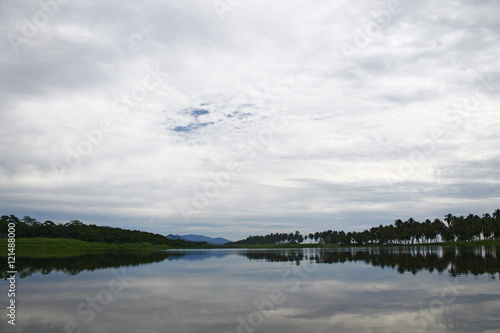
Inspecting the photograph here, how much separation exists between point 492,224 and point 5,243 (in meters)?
197

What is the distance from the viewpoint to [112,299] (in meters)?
23.9

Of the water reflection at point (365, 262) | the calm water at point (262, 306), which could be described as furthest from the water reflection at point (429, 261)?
the calm water at point (262, 306)

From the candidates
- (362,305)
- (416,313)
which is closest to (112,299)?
(362,305)

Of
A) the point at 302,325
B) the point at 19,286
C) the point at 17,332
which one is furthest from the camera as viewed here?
the point at 19,286

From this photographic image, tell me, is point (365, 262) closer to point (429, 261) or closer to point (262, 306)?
point (429, 261)

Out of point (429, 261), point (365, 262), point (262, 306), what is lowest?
point (365, 262)

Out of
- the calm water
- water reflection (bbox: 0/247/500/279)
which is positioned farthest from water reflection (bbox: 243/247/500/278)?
the calm water

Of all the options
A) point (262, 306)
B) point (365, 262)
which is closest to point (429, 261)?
point (365, 262)

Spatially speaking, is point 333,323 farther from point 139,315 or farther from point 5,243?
point 5,243

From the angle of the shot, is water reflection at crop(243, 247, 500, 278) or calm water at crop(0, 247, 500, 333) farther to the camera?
water reflection at crop(243, 247, 500, 278)

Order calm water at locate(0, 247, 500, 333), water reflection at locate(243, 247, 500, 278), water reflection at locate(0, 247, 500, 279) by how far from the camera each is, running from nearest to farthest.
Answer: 1. calm water at locate(0, 247, 500, 333)
2. water reflection at locate(243, 247, 500, 278)
3. water reflection at locate(0, 247, 500, 279)

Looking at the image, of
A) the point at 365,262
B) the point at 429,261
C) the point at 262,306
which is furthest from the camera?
the point at 365,262

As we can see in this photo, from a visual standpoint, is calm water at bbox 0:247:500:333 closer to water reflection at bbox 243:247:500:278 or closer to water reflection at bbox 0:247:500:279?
water reflection at bbox 243:247:500:278

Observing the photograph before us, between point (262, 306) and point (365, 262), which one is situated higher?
point (262, 306)
